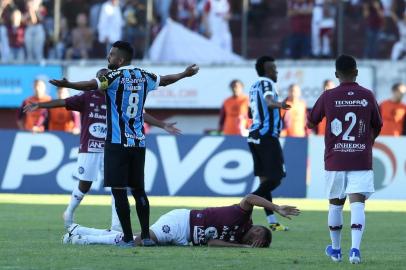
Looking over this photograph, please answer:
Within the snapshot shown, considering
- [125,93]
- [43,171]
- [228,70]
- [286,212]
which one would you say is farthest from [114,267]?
[228,70]

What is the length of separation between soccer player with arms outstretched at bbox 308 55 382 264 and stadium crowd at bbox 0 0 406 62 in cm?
1659

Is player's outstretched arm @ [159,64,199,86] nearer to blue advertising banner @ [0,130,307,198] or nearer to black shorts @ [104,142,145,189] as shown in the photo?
black shorts @ [104,142,145,189]

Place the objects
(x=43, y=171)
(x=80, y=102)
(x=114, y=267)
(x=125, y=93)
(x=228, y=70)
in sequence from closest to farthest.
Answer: (x=114, y=267) → (x=125, y=93) → (x=80, y=102) → (x=43, y=171) → (x=228, y=70)

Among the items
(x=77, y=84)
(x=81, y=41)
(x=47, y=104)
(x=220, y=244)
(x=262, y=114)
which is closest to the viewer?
(x=77, y=84)

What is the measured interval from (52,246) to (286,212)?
8.90ft

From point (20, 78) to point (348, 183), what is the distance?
18423 millimetres

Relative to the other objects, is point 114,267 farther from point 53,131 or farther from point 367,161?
point 53,131

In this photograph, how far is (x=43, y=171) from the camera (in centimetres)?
2338

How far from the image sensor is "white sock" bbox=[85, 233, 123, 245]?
12.2 m

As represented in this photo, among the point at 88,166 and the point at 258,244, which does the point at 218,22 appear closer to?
the point at 88,166

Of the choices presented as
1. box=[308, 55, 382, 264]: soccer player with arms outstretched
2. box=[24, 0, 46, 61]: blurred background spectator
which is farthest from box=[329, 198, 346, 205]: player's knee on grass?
box=[24, 0, 46, 61]: blurred background spectator

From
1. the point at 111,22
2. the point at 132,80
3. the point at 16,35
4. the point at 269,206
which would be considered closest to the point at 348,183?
the point at 269,206

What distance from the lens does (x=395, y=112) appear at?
78.1ft

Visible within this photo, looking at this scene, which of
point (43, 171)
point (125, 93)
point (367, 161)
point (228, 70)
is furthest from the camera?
point (228, 70)
